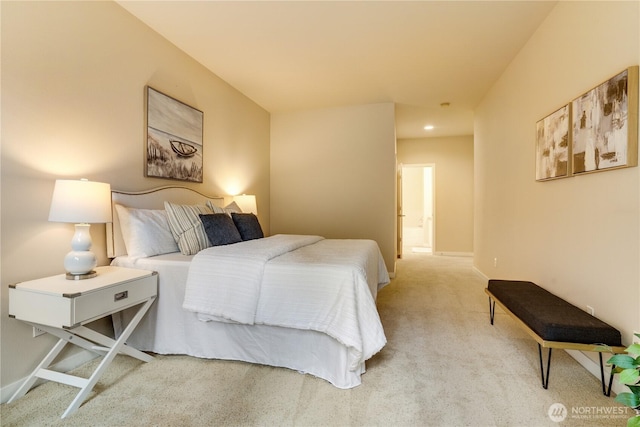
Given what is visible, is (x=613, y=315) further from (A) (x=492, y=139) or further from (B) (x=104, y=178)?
(B) (x=104, y=178)

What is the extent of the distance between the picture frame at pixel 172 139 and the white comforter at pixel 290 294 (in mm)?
1266

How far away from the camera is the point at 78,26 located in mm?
2107

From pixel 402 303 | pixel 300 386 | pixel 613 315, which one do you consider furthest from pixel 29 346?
pixel 613 315

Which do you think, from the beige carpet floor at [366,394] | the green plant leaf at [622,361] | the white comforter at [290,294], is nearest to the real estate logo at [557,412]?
the beige carpet floor at [366,394]

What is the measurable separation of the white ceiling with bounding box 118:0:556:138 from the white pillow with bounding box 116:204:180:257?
1.69m

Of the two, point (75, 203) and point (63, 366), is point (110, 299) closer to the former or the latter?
point (75, 203)

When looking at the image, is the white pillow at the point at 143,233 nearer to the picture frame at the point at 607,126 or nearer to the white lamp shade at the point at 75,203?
the white lamp shade at the point at 75,203

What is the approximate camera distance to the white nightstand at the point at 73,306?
157 centimetres

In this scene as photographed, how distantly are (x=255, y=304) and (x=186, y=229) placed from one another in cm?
103

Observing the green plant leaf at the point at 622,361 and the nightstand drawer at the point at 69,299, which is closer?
the green plant leaf at the point at 622,361

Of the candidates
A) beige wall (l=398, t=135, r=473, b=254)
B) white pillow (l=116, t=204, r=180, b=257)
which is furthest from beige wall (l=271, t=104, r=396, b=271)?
white pillow (l=116, t=204, r=180, b=257)

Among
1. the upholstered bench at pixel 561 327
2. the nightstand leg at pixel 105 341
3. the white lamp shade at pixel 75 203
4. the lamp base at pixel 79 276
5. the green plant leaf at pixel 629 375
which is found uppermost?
the white lamp shade at pixel 75 203

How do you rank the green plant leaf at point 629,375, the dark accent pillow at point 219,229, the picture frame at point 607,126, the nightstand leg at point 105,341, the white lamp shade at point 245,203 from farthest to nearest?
the white lamp shade at point 245,203 < the dark accent pillow at point 219,229 < the nightstand leg at point 105,341 < the picture frame at point 607,126 < the green plant leaf at point 629,375

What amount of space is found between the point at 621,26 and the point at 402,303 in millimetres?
2838
